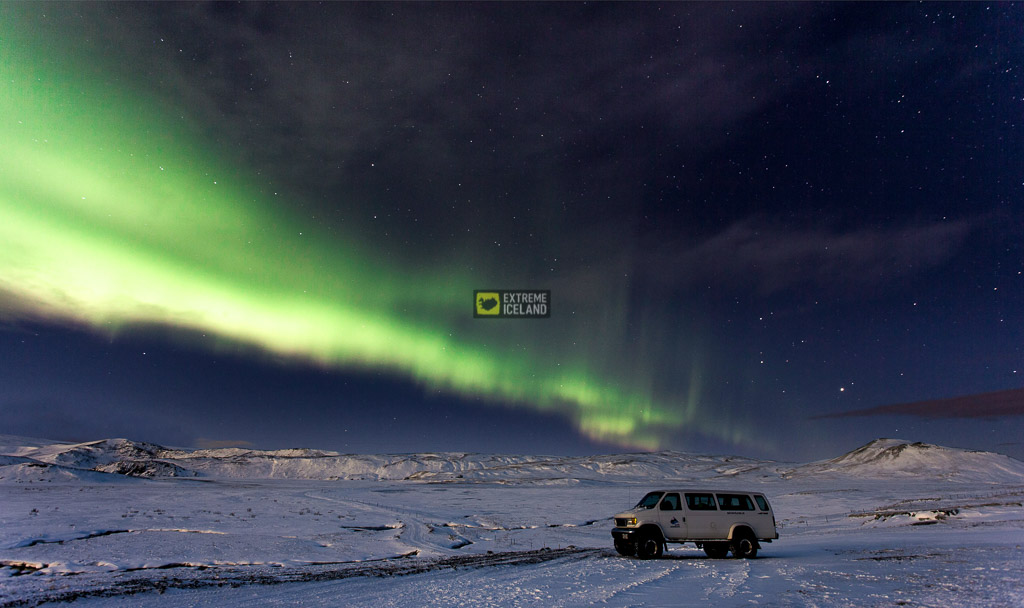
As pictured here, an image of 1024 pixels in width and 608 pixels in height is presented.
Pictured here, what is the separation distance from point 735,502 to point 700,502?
1438 mm

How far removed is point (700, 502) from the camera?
21672 mm

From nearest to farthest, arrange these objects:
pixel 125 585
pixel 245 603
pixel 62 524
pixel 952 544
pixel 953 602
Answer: pixel 953 602, pixel 245 603, pixel 125 585, pixel 952 544, pixel 62 524

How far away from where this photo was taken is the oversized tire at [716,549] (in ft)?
70.1

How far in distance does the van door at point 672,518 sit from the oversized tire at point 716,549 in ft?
4.26

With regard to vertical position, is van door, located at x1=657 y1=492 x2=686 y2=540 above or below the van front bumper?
above

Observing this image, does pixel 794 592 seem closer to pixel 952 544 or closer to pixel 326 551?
pixel 952 544

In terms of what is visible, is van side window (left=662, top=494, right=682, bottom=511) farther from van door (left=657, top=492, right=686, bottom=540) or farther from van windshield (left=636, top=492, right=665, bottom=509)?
van windshield (left=636, top=492, right=665, bottom=509)

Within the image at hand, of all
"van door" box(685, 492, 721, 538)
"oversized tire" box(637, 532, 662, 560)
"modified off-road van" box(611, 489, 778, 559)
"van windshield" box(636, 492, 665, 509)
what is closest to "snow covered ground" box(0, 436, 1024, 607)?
"oversized tire" box(637, 532, 662, 560)

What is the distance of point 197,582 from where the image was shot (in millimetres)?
15797

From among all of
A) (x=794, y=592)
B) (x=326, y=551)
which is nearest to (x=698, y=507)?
(x=794, y=592)

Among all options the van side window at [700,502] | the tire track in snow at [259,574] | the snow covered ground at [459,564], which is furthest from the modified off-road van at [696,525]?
the tire track in snow at [259,574]

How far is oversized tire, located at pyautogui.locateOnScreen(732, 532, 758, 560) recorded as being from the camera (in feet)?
69.4

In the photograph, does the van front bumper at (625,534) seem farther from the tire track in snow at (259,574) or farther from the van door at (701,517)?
the van door at (701,517)

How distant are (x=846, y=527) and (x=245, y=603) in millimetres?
37656
